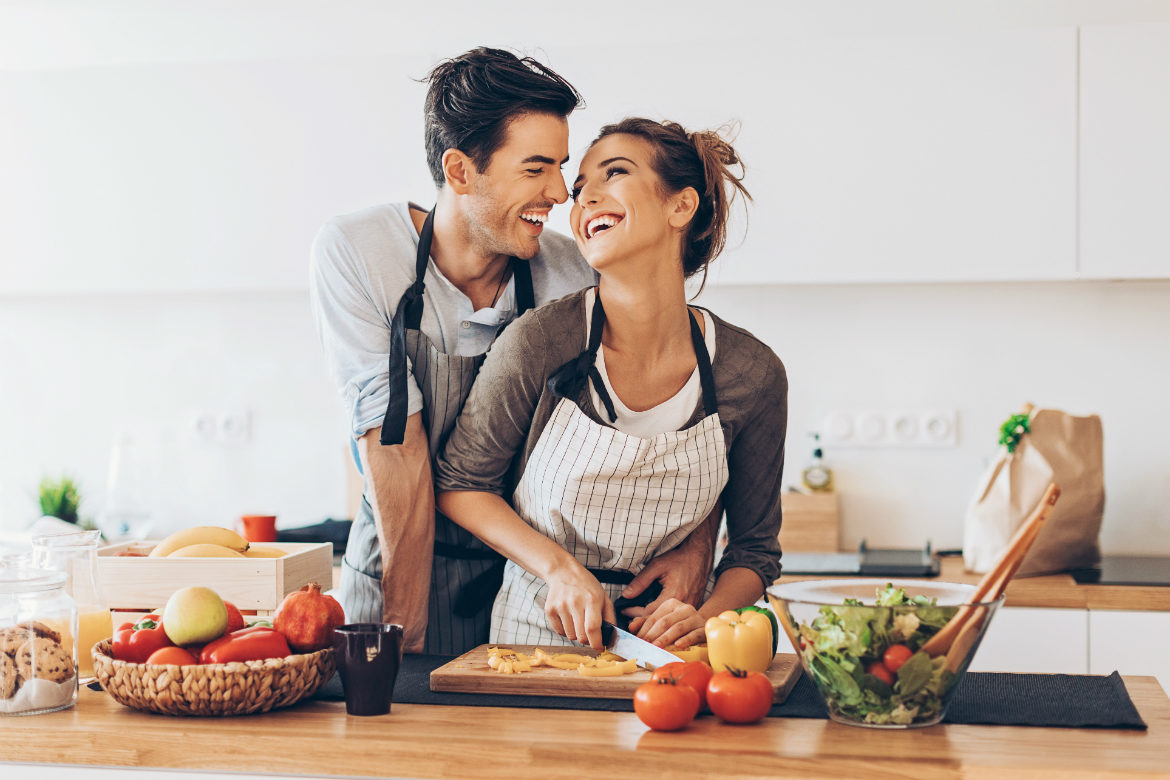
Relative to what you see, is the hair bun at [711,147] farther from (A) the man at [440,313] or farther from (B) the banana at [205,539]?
(B) the banana at [205,539]

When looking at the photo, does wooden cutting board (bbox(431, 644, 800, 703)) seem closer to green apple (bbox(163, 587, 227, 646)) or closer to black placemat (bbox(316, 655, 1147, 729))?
black placemat (bbox(316, 655, 1147, 729))

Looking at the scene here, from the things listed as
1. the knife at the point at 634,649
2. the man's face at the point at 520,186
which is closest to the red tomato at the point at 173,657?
the knife at the point at 634,649

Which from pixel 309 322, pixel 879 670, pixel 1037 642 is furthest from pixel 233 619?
pixel 309 322

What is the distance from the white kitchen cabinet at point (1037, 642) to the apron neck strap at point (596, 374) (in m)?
1.16

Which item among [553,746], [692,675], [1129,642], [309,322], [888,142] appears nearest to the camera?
[553,746]

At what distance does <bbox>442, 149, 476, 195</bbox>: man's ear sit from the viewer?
1660 mm

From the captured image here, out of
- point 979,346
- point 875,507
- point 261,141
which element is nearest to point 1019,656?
point 875,507

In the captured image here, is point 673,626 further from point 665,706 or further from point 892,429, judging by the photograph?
point 892,429

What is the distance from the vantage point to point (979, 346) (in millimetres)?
2912

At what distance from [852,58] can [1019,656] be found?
1.37m

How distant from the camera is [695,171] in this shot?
1620mm

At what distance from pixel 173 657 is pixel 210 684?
6 centimetres

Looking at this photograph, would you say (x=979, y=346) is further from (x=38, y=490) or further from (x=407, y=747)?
(x=38, y=490)

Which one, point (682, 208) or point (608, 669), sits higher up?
point (682, 208)
